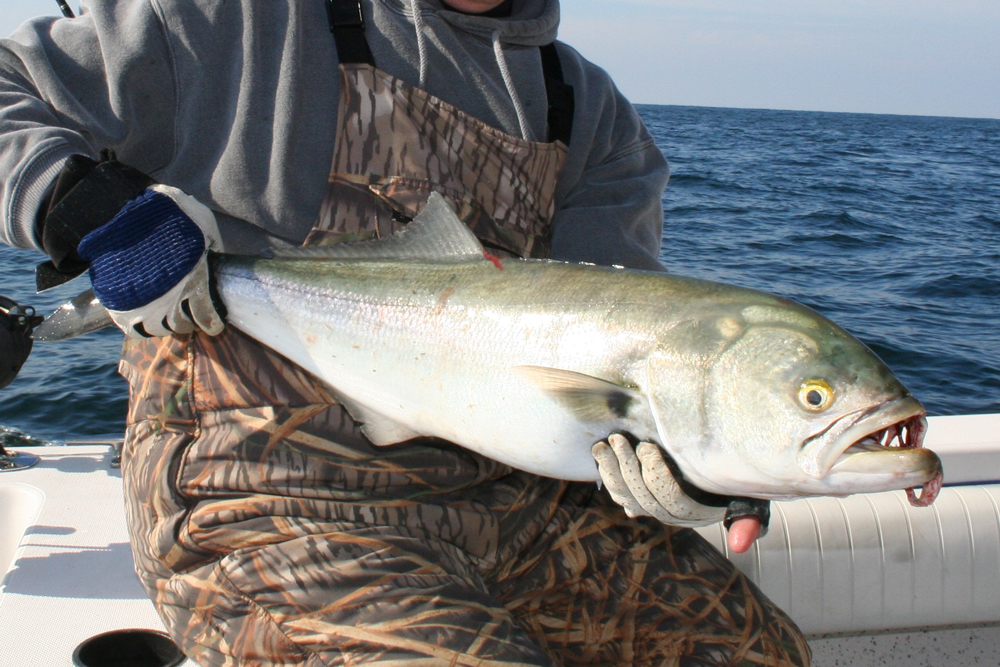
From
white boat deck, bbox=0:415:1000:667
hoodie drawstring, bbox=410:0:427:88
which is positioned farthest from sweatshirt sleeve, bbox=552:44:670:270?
white boat deck, bbox=0:415:1000:667

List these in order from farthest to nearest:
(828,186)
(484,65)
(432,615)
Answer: (828,186) → (484,65) → (432,615)

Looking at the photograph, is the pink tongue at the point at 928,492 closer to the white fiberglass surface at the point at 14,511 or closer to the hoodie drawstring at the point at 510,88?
the hoodie drawstring at the point at 510,88

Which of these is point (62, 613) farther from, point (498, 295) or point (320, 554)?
point (498, 295)

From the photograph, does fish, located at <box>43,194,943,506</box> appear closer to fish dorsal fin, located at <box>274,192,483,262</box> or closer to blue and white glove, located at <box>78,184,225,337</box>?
fish dorsal fin, located at <box>274,192,483,262</box>

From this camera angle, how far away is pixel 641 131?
345 centimetres

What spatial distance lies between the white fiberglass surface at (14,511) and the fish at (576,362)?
1.84 metres

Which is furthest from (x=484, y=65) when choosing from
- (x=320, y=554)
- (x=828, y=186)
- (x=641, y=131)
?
(x=828, y=186)

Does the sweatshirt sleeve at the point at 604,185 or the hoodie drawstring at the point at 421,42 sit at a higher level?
the hoodie drawstring at the point at 421,42

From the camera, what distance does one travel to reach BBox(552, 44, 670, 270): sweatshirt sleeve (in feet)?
10.5

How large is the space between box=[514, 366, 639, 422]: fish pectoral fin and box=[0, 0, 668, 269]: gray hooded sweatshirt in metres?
0.96

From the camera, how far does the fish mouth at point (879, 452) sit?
5.89 feet

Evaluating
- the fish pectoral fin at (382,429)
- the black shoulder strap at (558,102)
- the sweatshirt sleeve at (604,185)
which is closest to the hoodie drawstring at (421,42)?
the black shoulder strap at (558,102)

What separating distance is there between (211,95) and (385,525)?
137 centimetres

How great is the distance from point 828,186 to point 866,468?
26.0m
